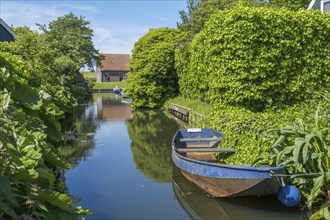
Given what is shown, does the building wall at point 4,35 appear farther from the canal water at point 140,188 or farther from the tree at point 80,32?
the tree at point 80,32

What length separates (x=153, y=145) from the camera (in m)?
16.6

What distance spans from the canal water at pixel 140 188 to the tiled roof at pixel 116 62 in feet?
237

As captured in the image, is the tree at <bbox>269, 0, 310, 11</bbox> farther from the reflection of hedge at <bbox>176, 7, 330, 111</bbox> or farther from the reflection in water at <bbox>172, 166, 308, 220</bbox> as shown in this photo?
the reflection in water at <bbox>172, 166, 308, 220</bbox>

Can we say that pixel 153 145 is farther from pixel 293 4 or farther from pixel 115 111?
pixel 293 4

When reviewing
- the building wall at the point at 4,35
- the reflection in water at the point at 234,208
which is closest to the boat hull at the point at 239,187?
the reflection in water at the point at 234,208

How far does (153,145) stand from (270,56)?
758 centimetres

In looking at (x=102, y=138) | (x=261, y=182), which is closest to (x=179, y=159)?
(x=261, y=182)

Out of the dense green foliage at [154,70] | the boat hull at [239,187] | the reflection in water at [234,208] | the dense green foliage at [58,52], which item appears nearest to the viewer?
the boat hull at [239,187]

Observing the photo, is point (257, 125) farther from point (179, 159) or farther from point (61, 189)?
point (61, 189)

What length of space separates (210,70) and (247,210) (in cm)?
512

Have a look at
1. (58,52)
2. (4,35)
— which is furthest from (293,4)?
(4,35)

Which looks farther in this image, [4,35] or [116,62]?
[116,62]

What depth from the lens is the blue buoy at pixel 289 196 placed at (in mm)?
7773

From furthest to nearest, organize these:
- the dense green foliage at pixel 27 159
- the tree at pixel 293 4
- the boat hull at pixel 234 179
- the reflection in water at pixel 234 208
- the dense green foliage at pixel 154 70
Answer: the tree at pixel 293 4 < the dense green foliage at pixel 154 70 < the reflection in water at pixel 234 208 < the boat hull at pixel 234 179 < the dense green foliage at pixel 27 159
